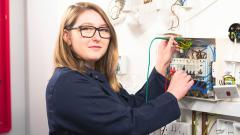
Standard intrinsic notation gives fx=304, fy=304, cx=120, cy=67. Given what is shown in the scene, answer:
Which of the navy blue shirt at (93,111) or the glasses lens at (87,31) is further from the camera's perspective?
the glasses lens at (87,31)

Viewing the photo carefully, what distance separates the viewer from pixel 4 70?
8.04 feet

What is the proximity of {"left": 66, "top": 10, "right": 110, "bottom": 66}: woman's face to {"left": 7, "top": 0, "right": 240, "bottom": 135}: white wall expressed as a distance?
0.33 metres

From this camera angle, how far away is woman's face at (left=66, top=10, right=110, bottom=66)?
120cm

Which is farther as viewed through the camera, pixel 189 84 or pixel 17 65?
pixel 17 65

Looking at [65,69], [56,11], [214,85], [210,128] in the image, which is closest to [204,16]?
[214,85]

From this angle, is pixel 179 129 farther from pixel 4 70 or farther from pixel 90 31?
pixel 4 70

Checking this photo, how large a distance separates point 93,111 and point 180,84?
1.23 ft

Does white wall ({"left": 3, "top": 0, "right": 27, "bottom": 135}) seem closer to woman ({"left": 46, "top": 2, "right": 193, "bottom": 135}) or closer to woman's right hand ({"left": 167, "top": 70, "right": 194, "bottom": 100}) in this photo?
woman ({"left": 46, "top": 2, "right": 193, "bottom": 135})

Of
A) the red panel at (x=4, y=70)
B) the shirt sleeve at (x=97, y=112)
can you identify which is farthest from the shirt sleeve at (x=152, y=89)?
the red panel at (x=4, y=70)

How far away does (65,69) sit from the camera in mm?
1150

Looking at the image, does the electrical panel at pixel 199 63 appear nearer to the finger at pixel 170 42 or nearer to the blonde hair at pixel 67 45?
the finger at pixel 170 42

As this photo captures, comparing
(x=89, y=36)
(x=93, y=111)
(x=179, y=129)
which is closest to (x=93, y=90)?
(x=93, y=111)

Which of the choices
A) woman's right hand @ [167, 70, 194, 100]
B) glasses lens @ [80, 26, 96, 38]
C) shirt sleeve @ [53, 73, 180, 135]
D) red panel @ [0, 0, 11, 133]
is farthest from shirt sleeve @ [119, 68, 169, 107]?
red panel @ [0, 0, 11, 133]

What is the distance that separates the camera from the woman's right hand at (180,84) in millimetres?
1171
